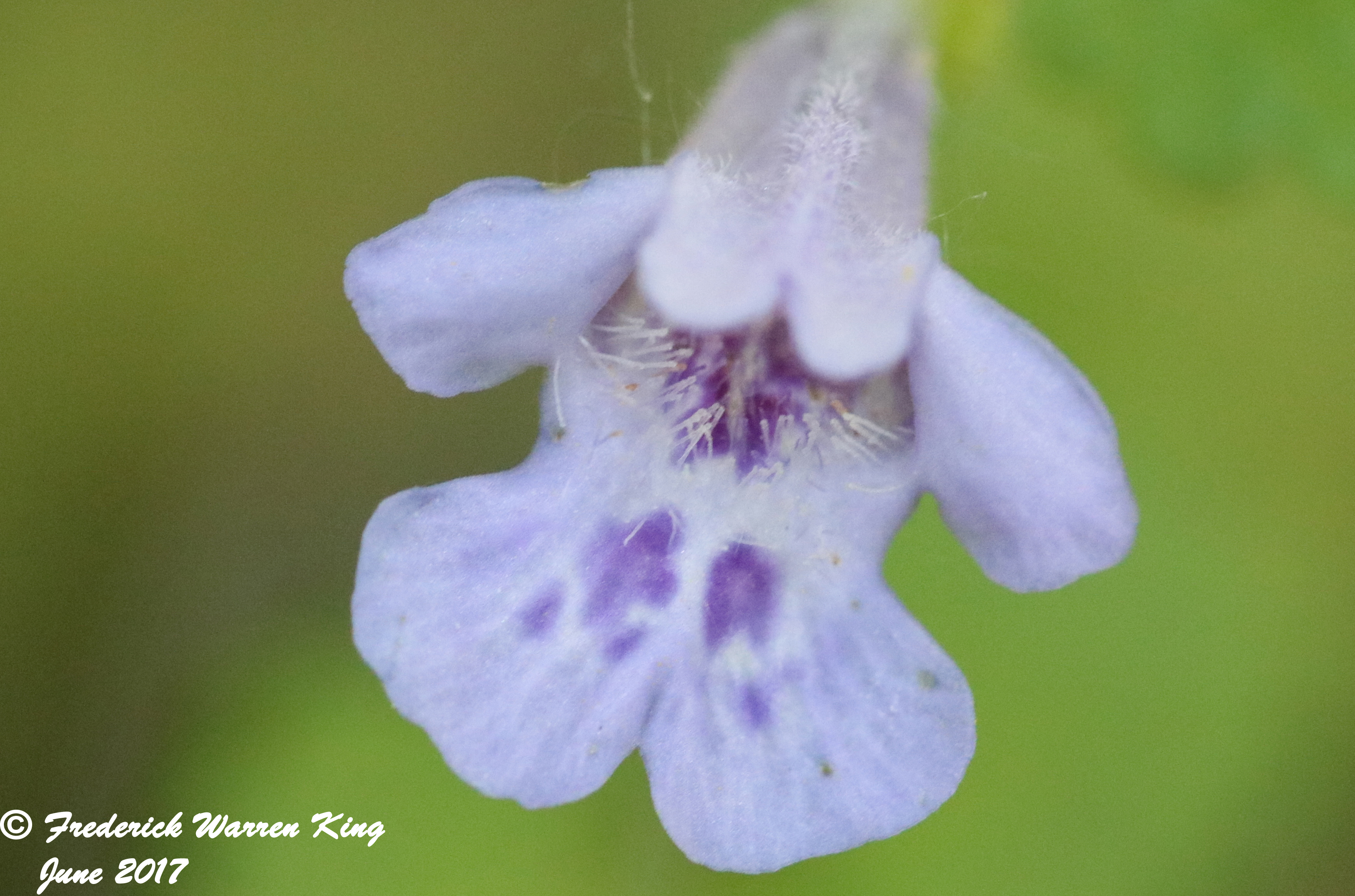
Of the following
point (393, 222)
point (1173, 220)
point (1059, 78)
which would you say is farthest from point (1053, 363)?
point (393, 222)

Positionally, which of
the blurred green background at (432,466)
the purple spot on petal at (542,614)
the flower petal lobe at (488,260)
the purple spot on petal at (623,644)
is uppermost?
the flower petal lobe at (488,260)

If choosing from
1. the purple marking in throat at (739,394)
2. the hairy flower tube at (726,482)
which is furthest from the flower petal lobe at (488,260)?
the purple marking in throat at (739,394)

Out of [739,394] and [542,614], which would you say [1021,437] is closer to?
[739,394]

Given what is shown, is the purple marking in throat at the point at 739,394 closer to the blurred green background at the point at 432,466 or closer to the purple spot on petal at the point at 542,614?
the purple spot on petal at the point at 542,614

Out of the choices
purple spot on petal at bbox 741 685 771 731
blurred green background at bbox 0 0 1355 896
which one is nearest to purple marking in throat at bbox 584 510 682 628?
purple spot on petal at bbox 741 685 771 731

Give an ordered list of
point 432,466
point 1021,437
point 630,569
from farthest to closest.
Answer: point 432,466 < point 630,569 < point 1021,437

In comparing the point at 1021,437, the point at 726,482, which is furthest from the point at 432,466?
the point at 1021,437
